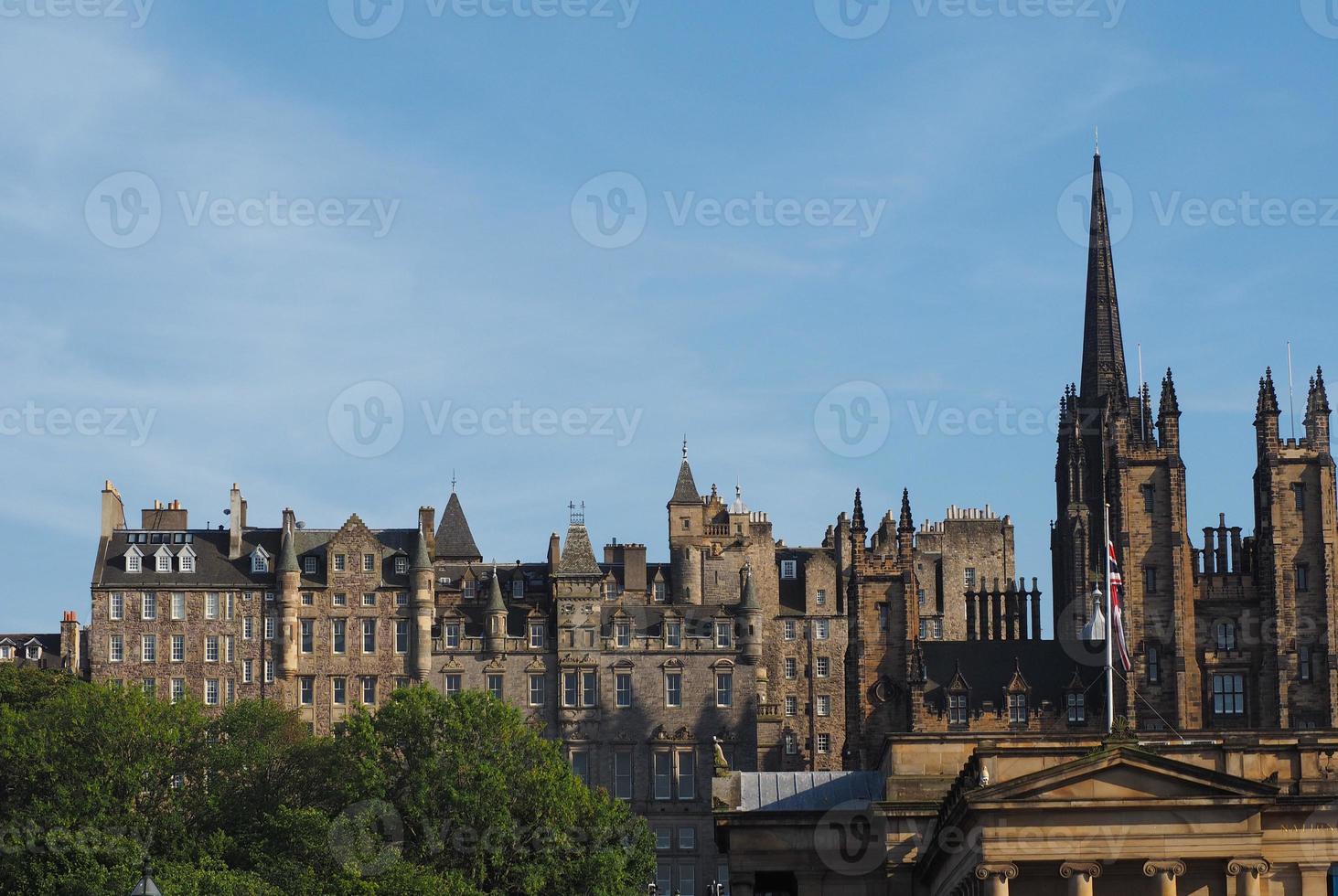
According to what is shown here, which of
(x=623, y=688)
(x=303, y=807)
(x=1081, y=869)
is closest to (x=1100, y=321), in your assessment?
(x=623, y=688)

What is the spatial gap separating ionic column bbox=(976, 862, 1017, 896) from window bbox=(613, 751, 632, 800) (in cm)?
9211

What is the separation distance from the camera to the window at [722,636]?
178500 mm

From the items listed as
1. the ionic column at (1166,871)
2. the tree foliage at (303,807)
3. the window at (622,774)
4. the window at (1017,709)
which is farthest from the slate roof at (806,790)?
the window at (622,774)

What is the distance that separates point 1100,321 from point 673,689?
40892 mm

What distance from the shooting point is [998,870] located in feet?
265

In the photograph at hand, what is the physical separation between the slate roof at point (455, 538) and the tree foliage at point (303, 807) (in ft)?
135

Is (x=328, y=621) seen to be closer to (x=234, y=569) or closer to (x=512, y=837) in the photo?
A: (x=234, y=569)

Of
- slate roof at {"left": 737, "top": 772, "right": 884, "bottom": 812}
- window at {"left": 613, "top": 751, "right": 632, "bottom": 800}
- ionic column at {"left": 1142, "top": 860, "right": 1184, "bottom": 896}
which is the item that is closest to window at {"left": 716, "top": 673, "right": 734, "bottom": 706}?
window at {"left": 613, "top": 751, "right": 632, "bottom": 800}

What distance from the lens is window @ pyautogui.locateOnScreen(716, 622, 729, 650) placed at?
17850 cm

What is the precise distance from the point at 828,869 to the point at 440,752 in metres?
41.0

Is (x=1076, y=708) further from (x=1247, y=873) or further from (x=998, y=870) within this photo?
(x=998, y=870)

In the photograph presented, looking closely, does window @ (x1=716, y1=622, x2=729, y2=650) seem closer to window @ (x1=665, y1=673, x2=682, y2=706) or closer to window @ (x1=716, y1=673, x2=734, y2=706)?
window @ (x1=716, y1=673, x2=734, y2=706)

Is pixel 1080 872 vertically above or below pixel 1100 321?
below

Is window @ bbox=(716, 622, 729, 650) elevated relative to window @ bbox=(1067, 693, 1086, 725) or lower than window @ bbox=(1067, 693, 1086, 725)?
elevated
